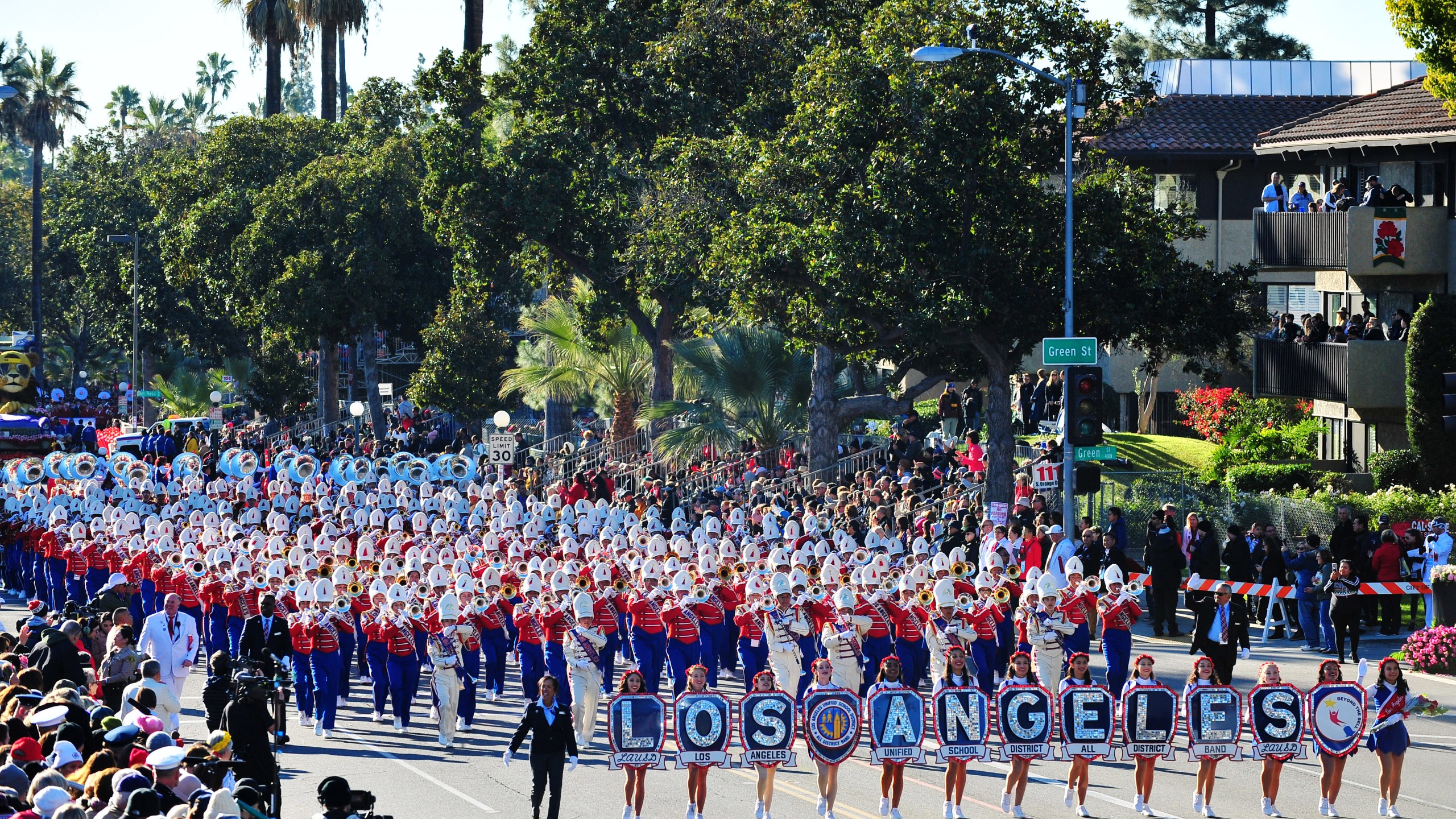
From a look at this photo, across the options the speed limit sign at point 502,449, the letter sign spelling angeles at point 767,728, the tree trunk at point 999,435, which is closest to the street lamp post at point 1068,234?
the tree trunk at point 999,435

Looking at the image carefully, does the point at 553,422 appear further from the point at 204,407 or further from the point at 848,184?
the point at 204,407

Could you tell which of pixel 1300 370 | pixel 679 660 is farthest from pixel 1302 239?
pixel 679 660

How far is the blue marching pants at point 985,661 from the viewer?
62.0 feet

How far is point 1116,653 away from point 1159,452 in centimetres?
1875

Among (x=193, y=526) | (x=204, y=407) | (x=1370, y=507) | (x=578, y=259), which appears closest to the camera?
(x=193, y=526)

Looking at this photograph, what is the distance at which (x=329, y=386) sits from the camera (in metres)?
53.7

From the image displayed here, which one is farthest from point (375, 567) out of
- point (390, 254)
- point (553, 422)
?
point (390, 254)

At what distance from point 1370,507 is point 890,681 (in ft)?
45.0

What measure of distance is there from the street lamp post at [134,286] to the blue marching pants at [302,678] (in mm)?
42743

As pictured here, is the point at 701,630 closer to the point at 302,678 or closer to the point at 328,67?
the point at 302,678

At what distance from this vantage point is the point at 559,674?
61.9 ft

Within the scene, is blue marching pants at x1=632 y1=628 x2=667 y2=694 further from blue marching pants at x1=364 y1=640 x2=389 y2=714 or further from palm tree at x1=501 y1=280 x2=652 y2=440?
palm tree at x1=501 y1=280 x2=652 y2=440

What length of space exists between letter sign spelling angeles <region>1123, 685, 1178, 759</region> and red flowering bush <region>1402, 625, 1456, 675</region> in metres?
6.96

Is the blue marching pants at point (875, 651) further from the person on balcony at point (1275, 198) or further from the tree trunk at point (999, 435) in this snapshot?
the person on balcony at point (1275, 198)
